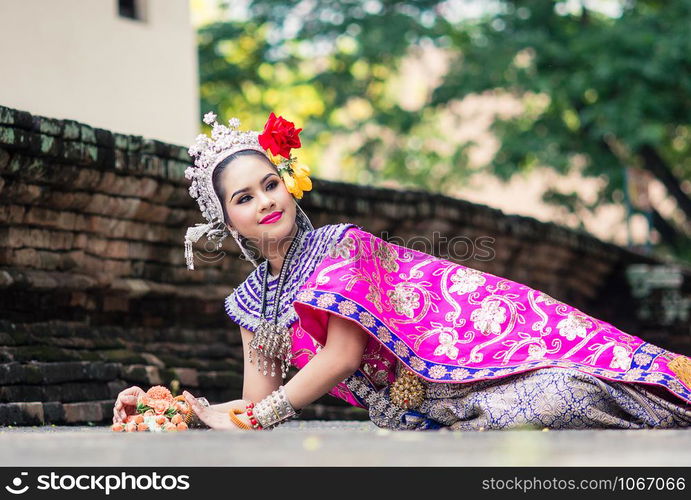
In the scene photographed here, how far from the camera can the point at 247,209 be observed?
3.71m

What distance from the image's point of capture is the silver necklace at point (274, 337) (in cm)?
369

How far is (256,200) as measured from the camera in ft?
12.2

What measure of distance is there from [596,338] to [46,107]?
494 centimetres

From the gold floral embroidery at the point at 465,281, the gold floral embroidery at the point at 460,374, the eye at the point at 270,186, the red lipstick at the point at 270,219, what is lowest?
the gold floral embroidery at the point at 460,374

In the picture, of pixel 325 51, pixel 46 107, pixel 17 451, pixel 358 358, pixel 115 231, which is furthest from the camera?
pixel 325 51

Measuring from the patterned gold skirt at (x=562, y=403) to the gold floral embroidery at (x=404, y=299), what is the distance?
281 millimetres

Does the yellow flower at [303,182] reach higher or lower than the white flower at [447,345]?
higher

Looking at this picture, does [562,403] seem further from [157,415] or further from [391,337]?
[157,415]

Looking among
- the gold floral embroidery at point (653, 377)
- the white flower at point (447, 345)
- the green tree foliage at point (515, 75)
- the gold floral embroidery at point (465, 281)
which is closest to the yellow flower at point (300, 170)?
the gold floral embroidery at point (465, 281)

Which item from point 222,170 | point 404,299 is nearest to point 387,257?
point 404,299

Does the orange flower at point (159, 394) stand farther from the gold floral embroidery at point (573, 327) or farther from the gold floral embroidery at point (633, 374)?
the gold floral embroidery at point (633, 374)

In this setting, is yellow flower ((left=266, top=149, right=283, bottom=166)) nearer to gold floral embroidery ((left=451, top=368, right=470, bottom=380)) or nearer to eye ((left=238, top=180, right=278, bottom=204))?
eye ((left=238, top=180, right=278, bottom=204))
